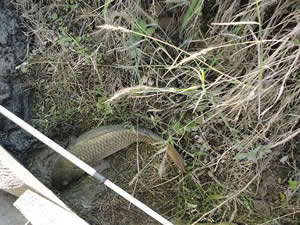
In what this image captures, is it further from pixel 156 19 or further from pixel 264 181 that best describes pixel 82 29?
pixel 264 181

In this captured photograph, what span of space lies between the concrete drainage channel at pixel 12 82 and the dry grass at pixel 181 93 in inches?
2.4

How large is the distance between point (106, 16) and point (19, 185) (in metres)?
0.85

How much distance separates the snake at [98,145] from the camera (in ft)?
5.73

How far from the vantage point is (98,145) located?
178cm

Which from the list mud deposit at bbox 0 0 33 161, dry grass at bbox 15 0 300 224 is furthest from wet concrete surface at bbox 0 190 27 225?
dry grass at bbox 15 0 300 224

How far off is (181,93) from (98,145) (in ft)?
1.75

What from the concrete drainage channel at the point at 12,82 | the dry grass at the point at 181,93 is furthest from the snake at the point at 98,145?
the concrete drainage channel at the point at 12,82

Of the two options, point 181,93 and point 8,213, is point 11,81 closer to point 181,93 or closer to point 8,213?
point 8,213

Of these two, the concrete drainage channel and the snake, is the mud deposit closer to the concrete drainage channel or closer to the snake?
the concrete drainage channel

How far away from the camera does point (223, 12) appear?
4.74ft

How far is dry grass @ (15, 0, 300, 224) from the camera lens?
4.86 ft

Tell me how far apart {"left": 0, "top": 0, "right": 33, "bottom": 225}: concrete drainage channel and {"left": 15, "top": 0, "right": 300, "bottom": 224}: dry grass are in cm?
6

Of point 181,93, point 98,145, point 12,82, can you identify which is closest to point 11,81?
point 12,82

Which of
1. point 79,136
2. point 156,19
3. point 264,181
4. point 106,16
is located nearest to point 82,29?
point 106,16
